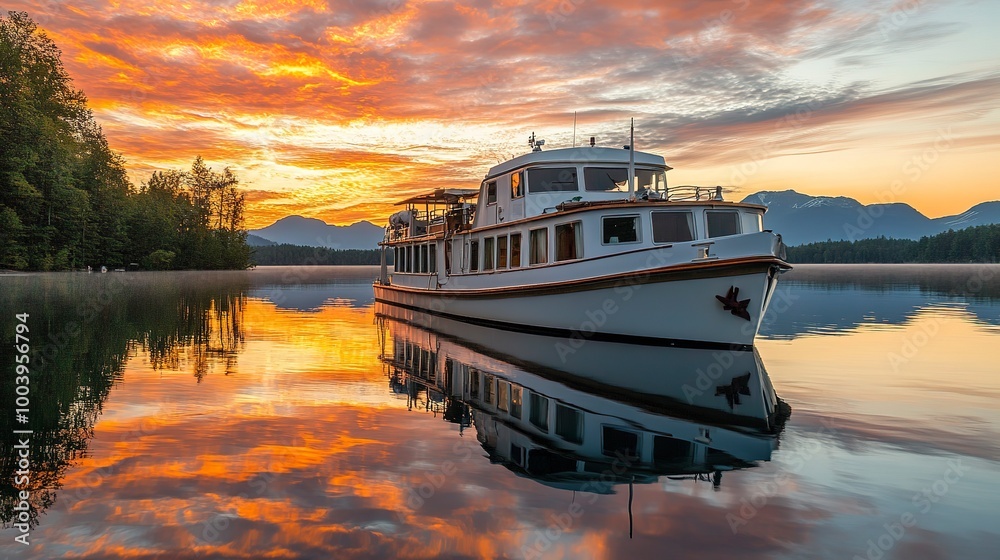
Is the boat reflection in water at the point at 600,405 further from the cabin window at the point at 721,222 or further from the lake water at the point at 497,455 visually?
the cabin window at the point at 721,222

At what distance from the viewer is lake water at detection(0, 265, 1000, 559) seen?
5.54 m

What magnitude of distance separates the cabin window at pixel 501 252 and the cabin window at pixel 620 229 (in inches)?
213

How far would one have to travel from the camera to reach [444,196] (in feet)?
108

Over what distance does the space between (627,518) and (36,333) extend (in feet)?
61.2

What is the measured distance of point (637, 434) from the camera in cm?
908

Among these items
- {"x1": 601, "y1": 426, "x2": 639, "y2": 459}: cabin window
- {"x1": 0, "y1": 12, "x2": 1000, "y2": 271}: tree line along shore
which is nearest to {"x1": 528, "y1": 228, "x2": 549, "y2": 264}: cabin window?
{"x1": 601, "y1": 426, "x2": 639, "y2": 459}: cabin window

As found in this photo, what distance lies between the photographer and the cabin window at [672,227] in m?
19.0

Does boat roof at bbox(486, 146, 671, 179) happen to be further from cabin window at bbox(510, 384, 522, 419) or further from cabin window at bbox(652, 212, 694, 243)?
cabin window at bbox(510, 384, 522, 419)

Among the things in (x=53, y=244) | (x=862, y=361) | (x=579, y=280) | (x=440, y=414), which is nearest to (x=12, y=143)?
(x=53, y=244)

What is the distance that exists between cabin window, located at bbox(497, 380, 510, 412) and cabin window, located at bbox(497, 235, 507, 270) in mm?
10909

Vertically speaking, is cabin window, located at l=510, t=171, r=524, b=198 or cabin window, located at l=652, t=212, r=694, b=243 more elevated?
cabin window, located at l=510, t=171, r=524, b=198

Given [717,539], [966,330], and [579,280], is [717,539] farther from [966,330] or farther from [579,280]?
[966,330]

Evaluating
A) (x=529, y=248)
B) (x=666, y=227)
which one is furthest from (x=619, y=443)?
(x=529, y=248)

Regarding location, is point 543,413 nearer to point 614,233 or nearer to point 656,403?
point 656,403
